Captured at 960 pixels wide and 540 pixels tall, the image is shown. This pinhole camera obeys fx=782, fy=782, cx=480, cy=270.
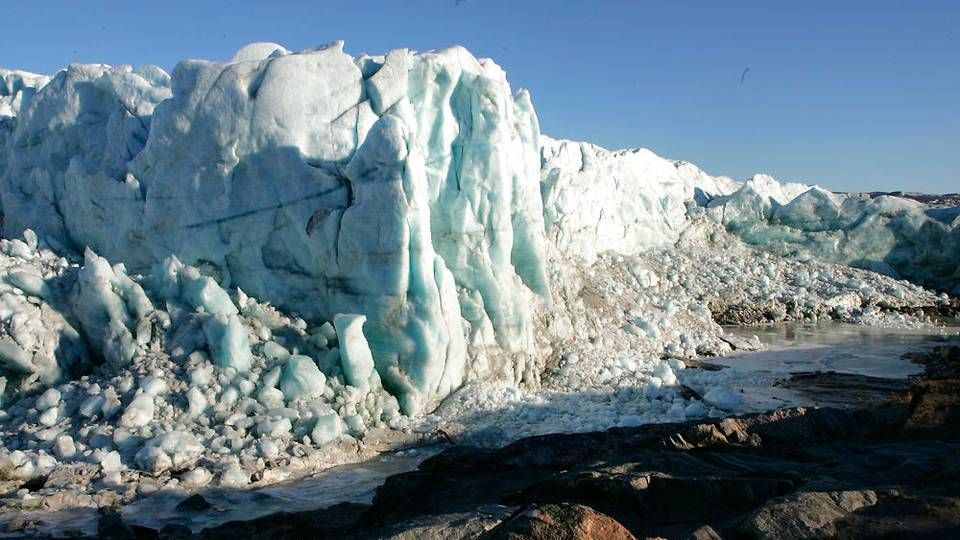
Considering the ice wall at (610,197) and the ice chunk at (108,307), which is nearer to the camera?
the ice chunk at (108,307)

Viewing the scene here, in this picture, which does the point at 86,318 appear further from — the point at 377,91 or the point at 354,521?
the point at 354,521

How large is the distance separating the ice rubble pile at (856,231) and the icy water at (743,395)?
15.7 ft

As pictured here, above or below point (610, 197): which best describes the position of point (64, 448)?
below

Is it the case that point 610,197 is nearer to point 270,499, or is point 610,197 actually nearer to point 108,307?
point 108,307

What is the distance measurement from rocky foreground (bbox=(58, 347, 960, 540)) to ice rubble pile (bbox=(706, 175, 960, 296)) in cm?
1690

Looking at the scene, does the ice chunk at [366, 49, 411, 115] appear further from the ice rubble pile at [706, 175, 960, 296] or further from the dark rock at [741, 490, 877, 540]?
the ice rubble pile at [706, 175, 960, 296]

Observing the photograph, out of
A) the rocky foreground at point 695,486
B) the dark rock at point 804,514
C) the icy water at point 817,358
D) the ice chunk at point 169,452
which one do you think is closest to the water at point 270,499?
the rocky foreground at point 695,486

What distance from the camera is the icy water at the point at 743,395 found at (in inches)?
238

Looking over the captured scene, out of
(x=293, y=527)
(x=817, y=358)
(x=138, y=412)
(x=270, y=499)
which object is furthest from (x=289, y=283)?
(x=817, y=358)

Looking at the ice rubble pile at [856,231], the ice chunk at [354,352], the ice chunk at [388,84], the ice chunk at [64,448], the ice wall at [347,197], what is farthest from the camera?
the ice rubble pile at [856,231]

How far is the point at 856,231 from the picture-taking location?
70.9 feet

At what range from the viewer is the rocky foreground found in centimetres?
334

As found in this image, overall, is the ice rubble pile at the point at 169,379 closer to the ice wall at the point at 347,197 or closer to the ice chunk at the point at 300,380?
the ice chunk at the point at 300,380

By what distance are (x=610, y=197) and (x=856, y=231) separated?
25.7ft
